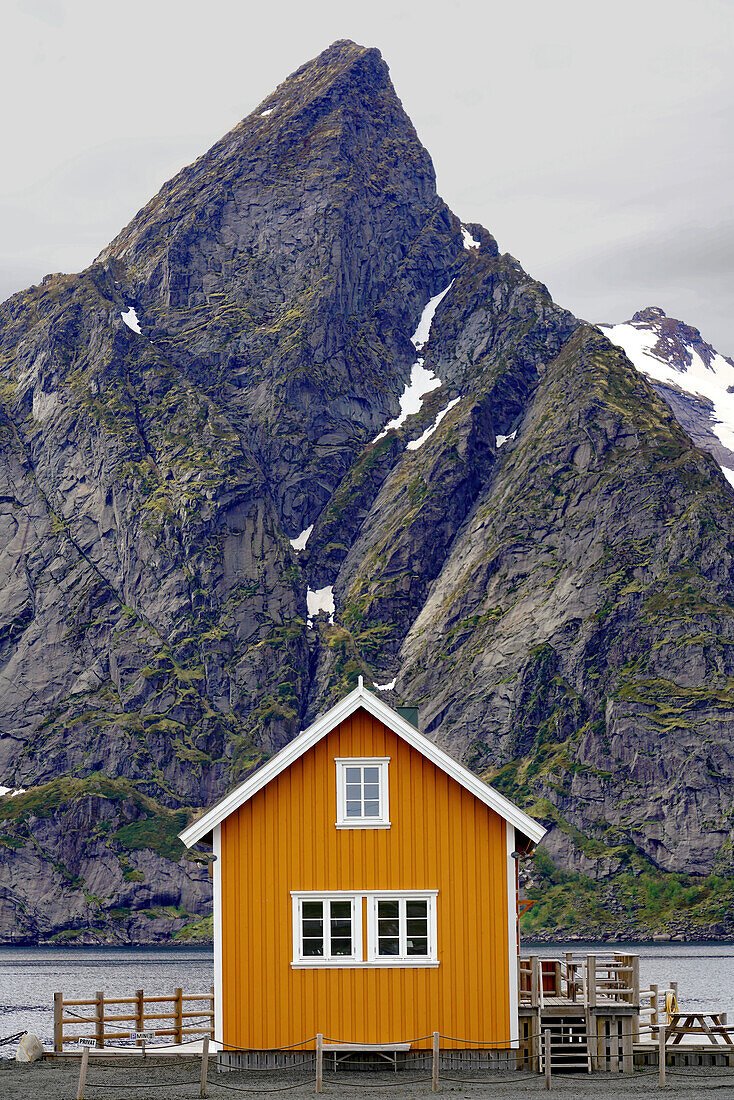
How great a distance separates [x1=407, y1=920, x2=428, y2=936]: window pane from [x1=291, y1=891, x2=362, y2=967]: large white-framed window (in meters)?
1.39

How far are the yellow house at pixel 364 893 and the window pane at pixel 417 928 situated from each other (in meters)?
0.04

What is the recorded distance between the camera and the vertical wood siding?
37.8 metres

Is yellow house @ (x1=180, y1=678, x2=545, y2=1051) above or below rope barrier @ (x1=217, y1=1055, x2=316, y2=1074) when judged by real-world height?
above

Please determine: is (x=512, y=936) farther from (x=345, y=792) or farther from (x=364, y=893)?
(x=345, y=792)

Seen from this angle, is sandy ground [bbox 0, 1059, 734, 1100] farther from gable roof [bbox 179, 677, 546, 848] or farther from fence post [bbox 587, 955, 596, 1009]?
gable roof [bbox 179, 677, 546, 848]

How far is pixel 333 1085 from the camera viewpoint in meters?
35.3

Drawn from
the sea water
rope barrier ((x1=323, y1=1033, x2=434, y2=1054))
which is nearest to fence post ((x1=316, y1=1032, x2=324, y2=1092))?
rope barrier ((x1=323, y1=1033, x2=434, y2=1054))

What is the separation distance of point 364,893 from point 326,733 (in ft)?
14.9

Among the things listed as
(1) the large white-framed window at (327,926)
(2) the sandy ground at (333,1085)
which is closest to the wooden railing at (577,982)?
(2) the sandy ground at (333,1085)

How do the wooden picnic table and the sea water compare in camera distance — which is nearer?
the wooden picnic table

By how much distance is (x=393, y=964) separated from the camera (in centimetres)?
3809

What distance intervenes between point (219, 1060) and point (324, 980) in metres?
3.56

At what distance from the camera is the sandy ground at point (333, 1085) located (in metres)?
33.4

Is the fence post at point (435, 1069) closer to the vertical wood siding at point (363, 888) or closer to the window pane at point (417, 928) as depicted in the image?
the vertical wood siding at point (363, 888)
